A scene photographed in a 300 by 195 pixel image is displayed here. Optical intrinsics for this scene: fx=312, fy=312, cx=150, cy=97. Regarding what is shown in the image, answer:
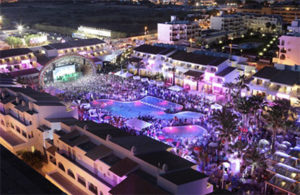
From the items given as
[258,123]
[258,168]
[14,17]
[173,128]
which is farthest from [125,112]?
[14,17]

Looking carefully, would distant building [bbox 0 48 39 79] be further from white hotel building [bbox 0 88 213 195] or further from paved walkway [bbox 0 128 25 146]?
paved walkway [bbox 0 128 25 146]

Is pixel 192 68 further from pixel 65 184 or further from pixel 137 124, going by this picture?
pixel 65 184

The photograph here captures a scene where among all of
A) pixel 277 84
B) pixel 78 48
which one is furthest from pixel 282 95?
pixel 78 48

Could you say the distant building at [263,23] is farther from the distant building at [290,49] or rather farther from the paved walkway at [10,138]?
the paved walkway at [10,138]

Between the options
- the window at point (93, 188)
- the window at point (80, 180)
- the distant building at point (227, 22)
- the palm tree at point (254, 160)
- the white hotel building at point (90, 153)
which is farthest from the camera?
the distant building at point (227, 22)

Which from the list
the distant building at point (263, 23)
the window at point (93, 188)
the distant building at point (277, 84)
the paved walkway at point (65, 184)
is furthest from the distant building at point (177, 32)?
the window at point (93, 188)

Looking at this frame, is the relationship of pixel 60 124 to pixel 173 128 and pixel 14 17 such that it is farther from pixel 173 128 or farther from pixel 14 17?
pixel 14 17

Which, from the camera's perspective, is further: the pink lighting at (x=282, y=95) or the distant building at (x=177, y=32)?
the distant building at (x=177, y=32)
